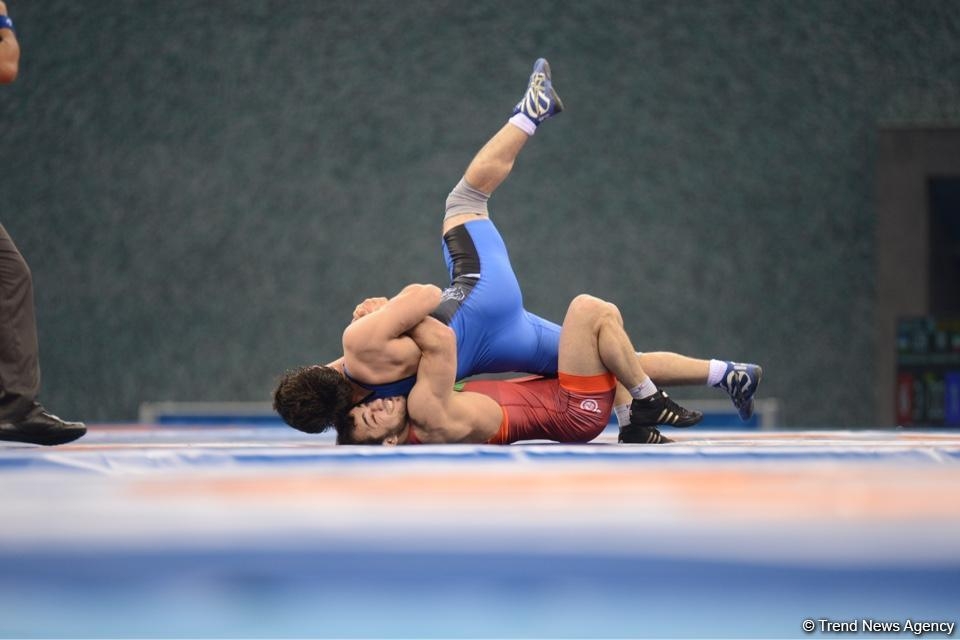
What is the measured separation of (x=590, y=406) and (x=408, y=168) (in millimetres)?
3257

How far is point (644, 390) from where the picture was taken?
244cm

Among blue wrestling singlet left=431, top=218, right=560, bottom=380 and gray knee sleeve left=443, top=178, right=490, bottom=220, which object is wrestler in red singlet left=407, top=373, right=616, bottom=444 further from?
gray knee sleeve left=443, top=178, right=490, bottom=220

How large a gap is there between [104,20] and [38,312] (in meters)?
1.62

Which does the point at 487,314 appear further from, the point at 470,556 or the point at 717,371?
the point at 470,556

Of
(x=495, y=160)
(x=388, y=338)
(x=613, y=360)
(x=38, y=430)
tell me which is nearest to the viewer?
(x=38, y=430)

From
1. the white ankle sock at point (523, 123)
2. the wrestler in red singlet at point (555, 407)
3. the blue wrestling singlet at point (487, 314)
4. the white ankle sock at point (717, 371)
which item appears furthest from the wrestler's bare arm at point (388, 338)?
the white ankle sock at point (717, 371)

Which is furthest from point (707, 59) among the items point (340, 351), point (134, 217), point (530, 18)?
point (134, 217)

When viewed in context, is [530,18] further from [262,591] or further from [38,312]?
[262,591]

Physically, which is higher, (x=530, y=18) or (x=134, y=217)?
(x=530, y=18)

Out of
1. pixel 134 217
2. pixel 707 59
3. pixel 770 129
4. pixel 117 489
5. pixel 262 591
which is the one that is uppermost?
pixel 707 59

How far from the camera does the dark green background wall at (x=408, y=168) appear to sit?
528 centimetres

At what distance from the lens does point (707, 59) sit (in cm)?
535

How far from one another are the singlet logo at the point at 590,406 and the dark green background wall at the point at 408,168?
290 cm

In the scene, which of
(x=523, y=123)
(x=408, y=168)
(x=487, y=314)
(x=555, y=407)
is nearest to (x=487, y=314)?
(x=487, y=314)
